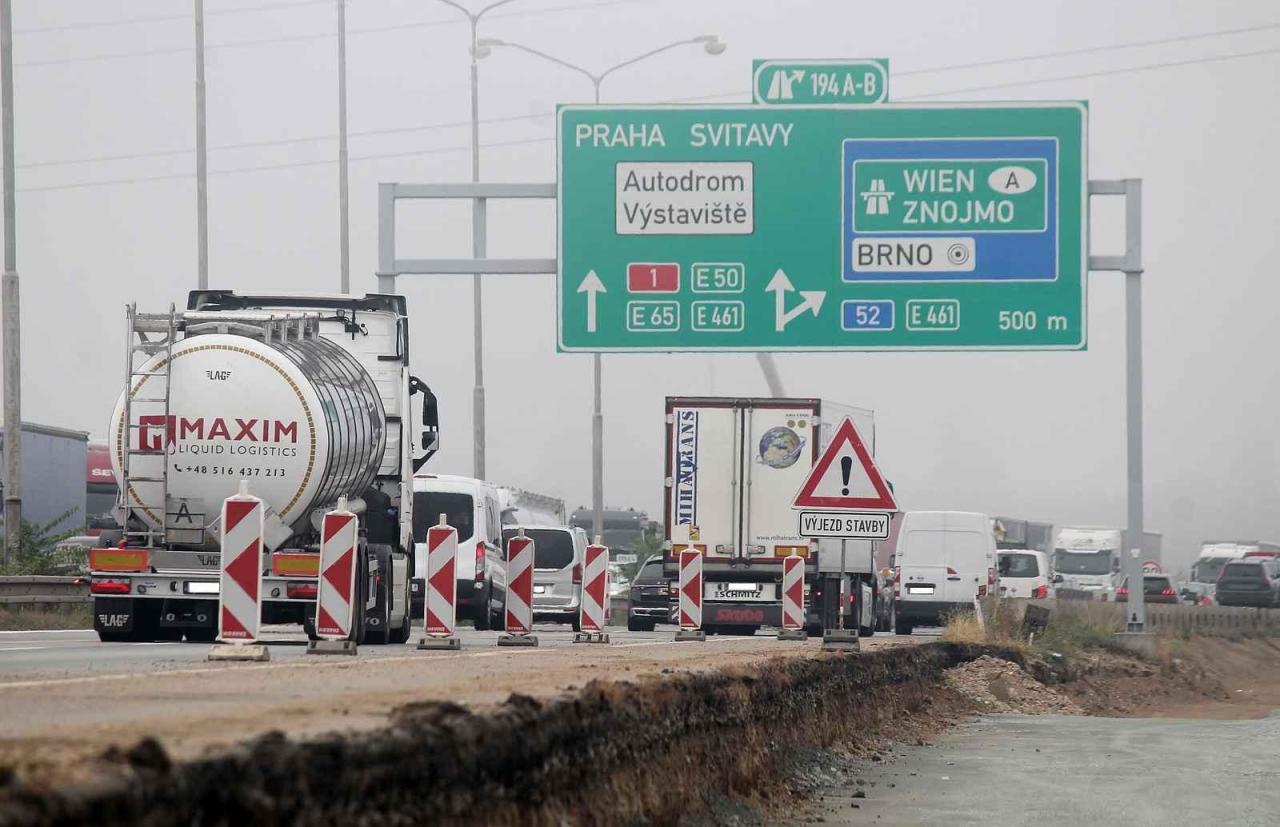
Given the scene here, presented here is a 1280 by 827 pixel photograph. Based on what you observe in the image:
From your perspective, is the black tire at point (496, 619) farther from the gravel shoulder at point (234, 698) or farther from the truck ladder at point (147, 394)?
the gravel shoulder at point (234, 698)

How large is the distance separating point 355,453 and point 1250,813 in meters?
11.1

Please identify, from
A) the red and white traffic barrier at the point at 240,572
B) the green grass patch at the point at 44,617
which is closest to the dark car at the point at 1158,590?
the green grass patch at the point at 44,617

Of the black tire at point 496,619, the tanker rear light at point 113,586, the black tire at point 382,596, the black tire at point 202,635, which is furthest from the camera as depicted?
the black tire at point 496,619

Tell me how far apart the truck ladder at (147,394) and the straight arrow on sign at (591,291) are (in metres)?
9.00

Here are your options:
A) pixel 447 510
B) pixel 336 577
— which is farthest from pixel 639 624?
pixel 336 577

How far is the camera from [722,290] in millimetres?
24859

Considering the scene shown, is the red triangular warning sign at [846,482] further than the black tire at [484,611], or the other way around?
the black tire at [484,611]

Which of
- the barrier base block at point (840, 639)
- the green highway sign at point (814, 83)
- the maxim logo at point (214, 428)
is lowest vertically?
the barrier base block at point (840, 639)

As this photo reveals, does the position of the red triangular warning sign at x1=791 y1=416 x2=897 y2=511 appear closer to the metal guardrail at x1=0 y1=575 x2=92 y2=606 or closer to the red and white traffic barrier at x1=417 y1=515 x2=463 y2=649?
the red and white traffic barrier at x1=417 y1=515 x2=463 y2=649

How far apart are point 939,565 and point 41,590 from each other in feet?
58.6

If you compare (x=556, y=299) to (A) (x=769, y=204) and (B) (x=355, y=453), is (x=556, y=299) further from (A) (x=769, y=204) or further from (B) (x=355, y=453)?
(B) (x=355, y=453)

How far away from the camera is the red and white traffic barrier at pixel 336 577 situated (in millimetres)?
14703

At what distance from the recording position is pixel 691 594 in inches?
967

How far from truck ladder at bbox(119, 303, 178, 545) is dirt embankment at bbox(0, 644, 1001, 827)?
26.2 ft
